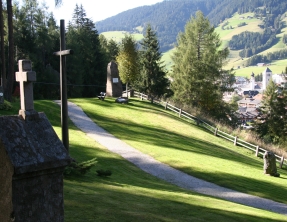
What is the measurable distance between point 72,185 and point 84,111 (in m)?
20.2

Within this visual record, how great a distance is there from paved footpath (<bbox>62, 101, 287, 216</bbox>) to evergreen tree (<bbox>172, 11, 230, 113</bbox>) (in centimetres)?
2373

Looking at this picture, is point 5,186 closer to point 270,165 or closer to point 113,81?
point 270,165

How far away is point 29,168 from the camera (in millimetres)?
4172

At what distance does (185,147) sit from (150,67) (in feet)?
82.6

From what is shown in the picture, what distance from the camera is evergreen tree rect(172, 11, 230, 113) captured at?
47656 mm

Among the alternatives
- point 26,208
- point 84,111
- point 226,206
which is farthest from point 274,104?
point 26,208

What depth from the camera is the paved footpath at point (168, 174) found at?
14375 millimetres

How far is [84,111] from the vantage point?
3077 cm

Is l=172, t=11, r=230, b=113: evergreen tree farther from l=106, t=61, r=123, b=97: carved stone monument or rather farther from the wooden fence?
l=106, t=61, r=123, b=97: carved stone monument

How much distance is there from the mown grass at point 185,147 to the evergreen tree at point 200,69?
12005mm

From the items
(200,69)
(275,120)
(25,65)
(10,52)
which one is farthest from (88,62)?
(25,65)

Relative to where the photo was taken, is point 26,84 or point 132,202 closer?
point 26,84

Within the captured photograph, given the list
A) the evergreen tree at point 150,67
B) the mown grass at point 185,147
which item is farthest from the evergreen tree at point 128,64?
the evergreen tree at point 150,67

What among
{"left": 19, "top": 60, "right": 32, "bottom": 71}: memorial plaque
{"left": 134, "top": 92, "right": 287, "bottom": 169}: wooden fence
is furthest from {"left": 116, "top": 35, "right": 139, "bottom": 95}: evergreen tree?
{"left": 19, "top": 60, "right": 32, "bottom": 71}: memorial plaque
